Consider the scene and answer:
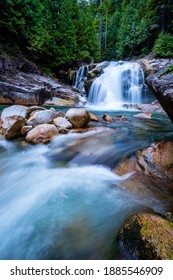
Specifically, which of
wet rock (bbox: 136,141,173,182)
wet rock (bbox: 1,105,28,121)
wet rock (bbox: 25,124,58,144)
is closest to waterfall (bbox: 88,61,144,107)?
wet rock (bbox: 1,105,28,121)

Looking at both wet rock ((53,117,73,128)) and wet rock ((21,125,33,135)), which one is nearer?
wet rock ((21,125,33,135))

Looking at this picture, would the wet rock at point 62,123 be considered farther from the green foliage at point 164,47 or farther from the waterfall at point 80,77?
the green foliage at point 164,47

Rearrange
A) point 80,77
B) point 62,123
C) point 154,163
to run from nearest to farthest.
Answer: point 154,163 < point 62,123 < point 80,77

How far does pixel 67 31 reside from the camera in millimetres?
19938

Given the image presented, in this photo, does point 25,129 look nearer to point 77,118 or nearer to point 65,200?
point 77,118

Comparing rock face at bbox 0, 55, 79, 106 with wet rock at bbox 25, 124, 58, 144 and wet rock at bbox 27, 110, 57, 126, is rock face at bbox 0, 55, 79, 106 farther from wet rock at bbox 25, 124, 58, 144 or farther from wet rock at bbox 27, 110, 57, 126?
wet rock at bbox 25, 124, 58, 144

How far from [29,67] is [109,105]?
7390 mm

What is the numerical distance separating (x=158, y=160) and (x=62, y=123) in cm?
368

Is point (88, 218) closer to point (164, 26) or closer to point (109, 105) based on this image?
point (109, 105)

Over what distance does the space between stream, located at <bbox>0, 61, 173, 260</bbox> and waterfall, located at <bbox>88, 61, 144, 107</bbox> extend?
1109 cm

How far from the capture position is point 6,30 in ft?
47.1

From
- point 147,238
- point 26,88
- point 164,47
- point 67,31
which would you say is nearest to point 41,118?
point 147,238

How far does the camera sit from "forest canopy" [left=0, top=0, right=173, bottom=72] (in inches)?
569

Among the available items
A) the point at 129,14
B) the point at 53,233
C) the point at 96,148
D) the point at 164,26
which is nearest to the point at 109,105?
the point at 96,148
